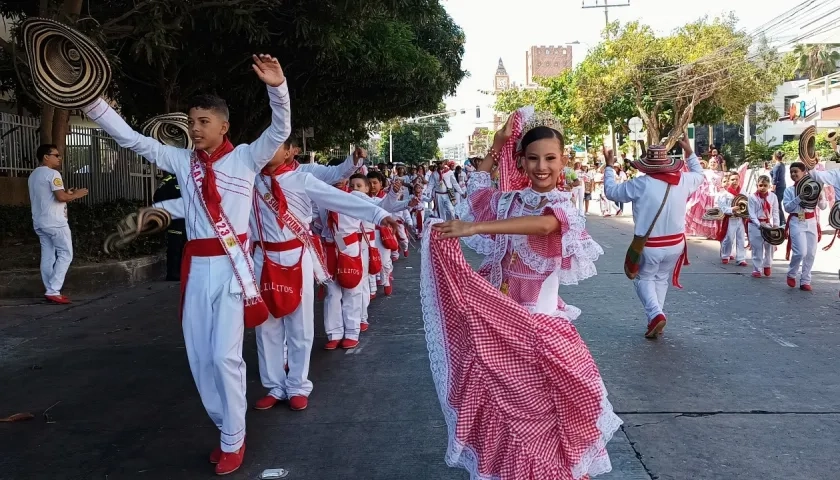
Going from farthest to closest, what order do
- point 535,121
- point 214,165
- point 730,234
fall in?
point 730,234
point 214,165
point 535,121

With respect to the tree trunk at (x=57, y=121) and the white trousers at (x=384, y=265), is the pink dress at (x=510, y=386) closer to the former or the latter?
the white trousers at (x=384, y=265)

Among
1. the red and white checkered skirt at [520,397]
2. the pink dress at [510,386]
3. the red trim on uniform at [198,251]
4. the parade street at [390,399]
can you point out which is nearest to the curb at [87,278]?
the parade street at [390,399]

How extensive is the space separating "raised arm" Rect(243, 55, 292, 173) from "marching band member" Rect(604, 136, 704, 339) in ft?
13.0

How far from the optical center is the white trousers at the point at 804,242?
9.91 meters

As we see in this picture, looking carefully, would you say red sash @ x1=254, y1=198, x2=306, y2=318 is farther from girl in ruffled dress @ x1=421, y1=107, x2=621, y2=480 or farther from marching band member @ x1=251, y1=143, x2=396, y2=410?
girl in ruffled dress @ x1=421, y1=107, x2=621, y2=480

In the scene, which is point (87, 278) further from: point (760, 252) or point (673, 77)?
point (673, 77)

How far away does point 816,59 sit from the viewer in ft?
219

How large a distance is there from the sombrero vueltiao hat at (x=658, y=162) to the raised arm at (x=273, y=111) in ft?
14.0

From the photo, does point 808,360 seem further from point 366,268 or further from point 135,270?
point 135,270

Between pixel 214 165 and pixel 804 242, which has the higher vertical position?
pixel 214 165

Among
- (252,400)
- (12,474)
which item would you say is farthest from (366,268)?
(12,474)

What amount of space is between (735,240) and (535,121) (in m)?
10.0

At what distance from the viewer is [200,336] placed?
4.27m

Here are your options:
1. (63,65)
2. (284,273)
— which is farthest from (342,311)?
(63,65)
